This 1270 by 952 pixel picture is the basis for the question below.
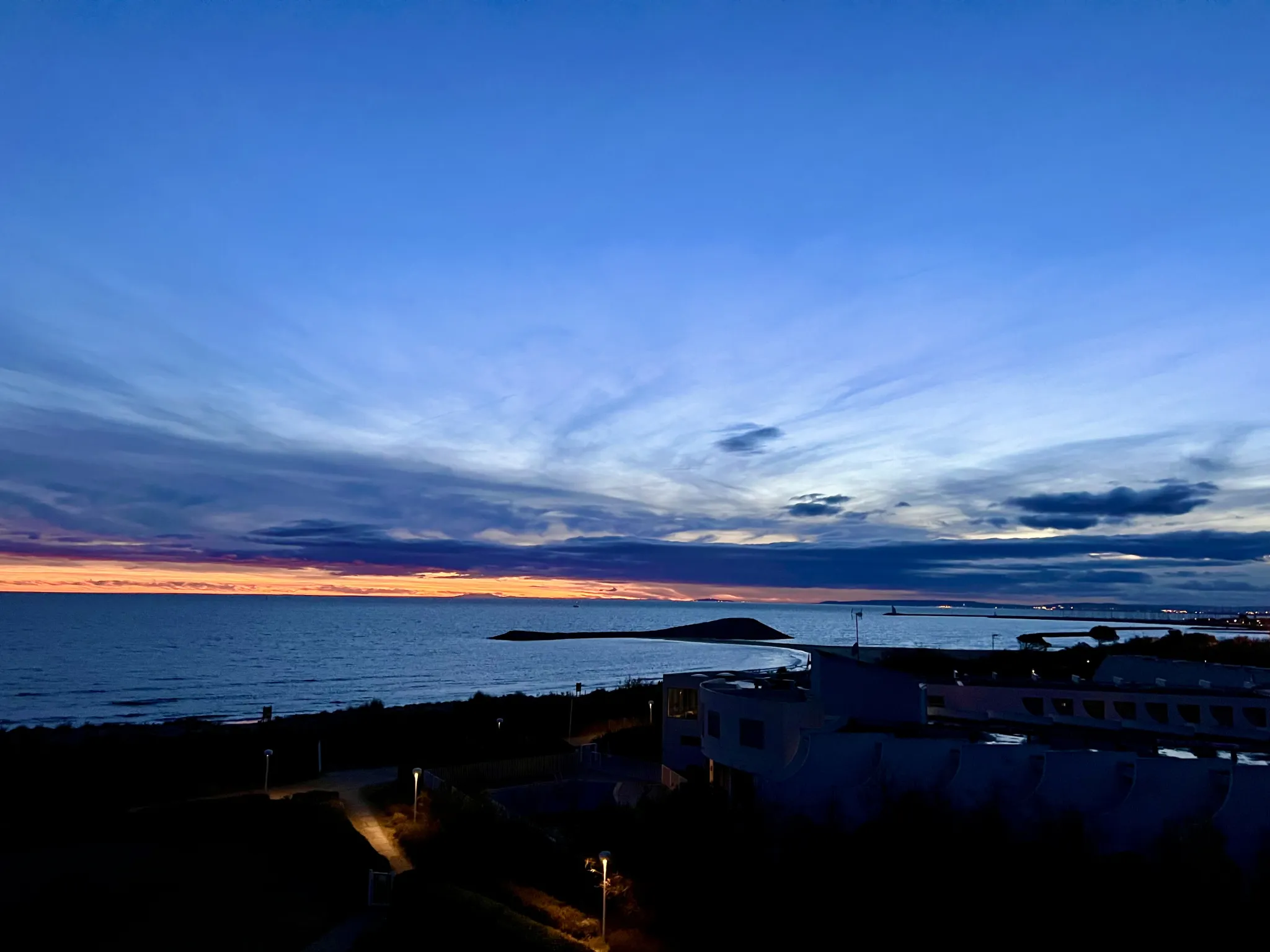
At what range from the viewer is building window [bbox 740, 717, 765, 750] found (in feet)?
90.2

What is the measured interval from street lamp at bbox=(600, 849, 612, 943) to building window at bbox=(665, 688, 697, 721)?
14955 millimetres

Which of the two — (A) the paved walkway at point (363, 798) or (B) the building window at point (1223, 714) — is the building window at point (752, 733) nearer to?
(A) the paved walkway at point (363, 798)

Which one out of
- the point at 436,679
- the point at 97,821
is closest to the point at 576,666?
the point at 436,679

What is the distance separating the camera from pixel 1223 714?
1249 inches

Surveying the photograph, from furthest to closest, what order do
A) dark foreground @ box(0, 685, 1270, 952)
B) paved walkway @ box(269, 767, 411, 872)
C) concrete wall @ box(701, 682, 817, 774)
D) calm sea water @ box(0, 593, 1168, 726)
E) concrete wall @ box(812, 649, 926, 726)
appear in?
calm sea water @ box(0, 593, 1168, 726) < concrete wall @ box(812, 649, 926, 726) < concrete wall @ box(701, 682, 817, 774) < paved walkway @ box(269, 767, 411, 872) < dark foreground @ box(0, 685, 1270, 952)

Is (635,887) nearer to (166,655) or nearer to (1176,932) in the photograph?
(1176,932)

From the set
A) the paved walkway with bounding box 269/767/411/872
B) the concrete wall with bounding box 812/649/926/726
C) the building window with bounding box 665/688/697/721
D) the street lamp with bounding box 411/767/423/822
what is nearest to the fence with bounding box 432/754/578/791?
the street lamp with bounding box 411/767/423/822

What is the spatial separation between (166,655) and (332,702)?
4723 centimetres

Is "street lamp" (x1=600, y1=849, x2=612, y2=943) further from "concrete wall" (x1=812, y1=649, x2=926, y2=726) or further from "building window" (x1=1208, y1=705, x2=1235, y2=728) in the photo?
"building window" (x1=1208, y1=705, x2=1235, y2=728)

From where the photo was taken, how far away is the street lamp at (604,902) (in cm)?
1995

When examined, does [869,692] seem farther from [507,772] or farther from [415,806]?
[415,806]

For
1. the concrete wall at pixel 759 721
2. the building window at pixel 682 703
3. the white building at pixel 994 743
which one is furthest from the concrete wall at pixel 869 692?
the building window at pixel 682 703

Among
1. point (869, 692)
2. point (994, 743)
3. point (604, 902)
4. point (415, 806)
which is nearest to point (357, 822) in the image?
point (415, 806)

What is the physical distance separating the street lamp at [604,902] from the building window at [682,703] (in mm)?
14955
